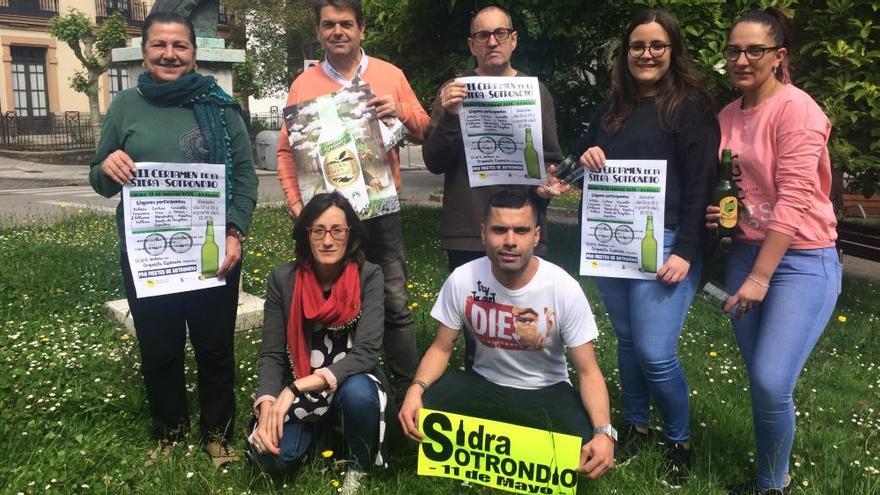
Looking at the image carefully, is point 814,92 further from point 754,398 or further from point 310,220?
point 310,220

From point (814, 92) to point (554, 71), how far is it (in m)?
3.04

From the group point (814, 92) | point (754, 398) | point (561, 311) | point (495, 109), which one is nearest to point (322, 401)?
point (561, 311)

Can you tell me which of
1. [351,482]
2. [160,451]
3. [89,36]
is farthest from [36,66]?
[351,482]

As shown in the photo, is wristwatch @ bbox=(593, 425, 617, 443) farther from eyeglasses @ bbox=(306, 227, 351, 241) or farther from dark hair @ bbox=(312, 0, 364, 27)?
dark hair @ bbox=(312, 0, 364, 27)

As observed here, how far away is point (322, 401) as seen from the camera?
10.2 ft

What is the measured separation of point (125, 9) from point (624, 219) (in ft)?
Answer: 121

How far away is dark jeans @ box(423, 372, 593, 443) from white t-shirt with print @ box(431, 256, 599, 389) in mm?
69

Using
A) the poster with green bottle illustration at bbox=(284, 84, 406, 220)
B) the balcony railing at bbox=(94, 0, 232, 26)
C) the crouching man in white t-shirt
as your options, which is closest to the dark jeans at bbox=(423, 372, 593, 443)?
the crouching man in white t-shirt

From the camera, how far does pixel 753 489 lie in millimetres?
3092

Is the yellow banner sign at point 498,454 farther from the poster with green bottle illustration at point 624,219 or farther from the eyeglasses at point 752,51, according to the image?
the eyeglasses at point 752,51

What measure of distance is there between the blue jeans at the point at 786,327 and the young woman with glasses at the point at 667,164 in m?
0.28

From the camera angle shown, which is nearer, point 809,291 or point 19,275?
point 809,291

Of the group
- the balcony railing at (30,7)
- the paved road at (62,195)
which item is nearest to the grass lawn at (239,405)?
the paved road at (62,195)

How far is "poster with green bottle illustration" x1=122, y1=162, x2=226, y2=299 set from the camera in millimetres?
2938
